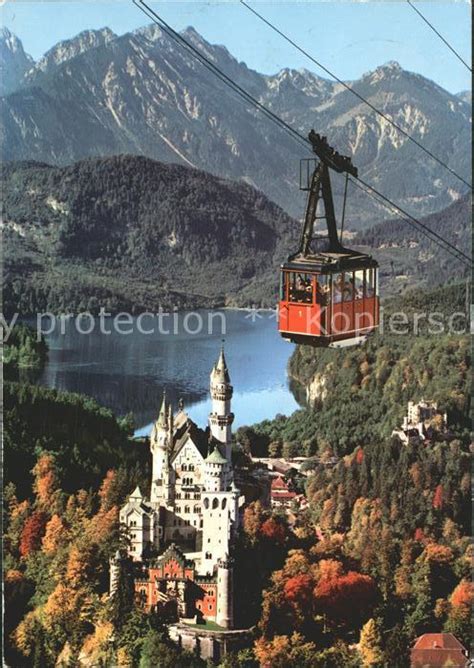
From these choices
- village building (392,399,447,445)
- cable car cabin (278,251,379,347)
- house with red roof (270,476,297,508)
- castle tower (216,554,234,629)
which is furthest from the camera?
village building (392,399,447,445)

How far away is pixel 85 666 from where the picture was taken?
12500 millimetres

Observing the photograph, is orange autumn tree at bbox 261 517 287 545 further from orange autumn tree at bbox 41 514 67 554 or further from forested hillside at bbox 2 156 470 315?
forested hillside at bbox 2 156 470 315

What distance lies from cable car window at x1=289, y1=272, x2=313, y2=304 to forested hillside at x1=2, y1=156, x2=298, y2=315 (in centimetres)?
1038

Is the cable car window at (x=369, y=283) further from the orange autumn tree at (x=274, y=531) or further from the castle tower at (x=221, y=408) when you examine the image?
the orange autumn tree at (x=274, y=531)

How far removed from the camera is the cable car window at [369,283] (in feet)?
23.1

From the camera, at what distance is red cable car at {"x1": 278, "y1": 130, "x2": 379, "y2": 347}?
6.78 metres

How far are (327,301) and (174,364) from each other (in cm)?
867

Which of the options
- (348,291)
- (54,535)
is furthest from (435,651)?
(348,291)

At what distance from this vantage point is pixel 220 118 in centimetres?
2156

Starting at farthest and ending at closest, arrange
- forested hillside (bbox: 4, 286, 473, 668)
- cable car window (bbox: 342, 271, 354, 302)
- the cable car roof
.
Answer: forested hillside (bbox: 4, 286, 473, 668), cable car window (bbox: 342, 271, 354, 302), the cable car roof

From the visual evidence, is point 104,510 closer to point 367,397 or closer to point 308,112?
point 367,397

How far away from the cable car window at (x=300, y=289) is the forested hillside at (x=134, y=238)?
34.1ft

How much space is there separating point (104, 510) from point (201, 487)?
1443 mm

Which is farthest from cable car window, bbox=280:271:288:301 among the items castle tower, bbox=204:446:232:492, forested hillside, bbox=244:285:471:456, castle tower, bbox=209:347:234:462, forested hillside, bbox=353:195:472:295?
forested hillside, bbox=353:195:472:295
